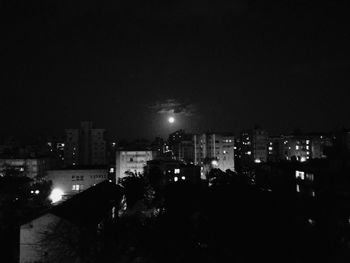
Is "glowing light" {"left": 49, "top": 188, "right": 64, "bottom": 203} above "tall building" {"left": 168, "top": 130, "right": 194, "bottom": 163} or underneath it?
underneath

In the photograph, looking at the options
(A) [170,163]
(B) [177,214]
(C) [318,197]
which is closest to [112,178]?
(A) [170,163]

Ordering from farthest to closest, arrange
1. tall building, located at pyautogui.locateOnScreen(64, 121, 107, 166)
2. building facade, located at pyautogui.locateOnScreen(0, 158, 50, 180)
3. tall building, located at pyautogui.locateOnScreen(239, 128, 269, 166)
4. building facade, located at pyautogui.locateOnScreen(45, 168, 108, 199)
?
tall building, located at pyautogui.locateOnScreen(64, 121, 107, 166), tall building, located at pyautogui.locateOnScreen(239, 128, 269, 166), building facade, located at pyautogui.locateOnScreen(0, 158, 50, 180), building facade, located at pyautogui.locateOnScreen(45, 168, 108, 199)

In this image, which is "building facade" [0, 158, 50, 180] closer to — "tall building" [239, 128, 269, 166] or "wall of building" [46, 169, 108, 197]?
"wall of building" [46, 169, 108, 197]

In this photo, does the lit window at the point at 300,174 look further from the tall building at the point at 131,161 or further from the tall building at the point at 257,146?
the tall building at the point at 257,146

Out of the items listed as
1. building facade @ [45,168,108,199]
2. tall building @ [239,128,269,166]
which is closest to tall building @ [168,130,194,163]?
tall building @ [239,128,269,166]

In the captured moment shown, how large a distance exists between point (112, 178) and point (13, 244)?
1014 inches

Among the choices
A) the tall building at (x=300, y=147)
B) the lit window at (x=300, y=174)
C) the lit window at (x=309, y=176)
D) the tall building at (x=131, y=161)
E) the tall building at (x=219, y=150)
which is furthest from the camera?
the tall building at (x=300, y=147)

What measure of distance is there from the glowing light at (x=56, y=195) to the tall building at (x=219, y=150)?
25.9 meters

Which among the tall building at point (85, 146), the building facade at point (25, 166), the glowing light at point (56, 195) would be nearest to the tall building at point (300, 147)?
the tall building at point (85, 146)

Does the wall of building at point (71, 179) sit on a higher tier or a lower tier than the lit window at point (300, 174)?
lower

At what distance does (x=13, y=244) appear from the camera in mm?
19188

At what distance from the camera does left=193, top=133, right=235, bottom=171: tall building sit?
56812 millimetres

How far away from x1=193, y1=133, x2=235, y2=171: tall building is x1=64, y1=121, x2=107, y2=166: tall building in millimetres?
18726

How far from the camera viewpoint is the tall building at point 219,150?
56.8 meters
